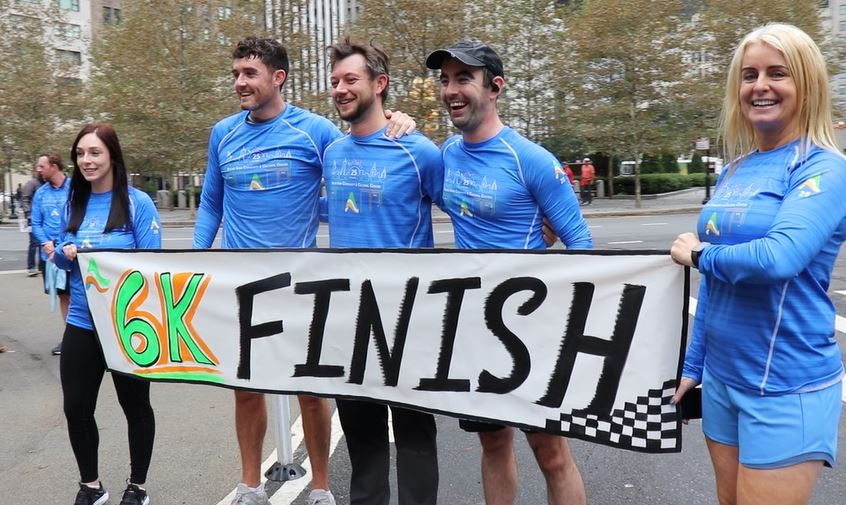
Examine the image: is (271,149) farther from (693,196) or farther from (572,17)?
(693,196)

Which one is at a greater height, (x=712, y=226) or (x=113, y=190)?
(x=113, y=190)

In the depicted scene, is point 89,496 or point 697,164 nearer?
point 89,496

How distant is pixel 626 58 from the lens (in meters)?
28.4

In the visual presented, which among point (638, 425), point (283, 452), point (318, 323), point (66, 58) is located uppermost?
point (66, 58)

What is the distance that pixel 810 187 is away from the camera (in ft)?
6.61

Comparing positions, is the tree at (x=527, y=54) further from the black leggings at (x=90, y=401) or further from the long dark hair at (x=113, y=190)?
the black leggings at (x=90, y=401)

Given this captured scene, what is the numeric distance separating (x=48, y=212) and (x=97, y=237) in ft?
12.1

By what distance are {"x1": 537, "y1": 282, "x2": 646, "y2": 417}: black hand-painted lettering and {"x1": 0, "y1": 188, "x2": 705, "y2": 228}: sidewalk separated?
2324cm

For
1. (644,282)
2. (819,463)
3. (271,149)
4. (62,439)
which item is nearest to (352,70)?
(271,149)

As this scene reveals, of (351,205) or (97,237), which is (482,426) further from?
(97,237)

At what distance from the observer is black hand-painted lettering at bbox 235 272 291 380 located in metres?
3.36

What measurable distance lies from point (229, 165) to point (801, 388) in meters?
2.70

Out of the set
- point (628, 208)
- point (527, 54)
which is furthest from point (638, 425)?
point (628, 208)

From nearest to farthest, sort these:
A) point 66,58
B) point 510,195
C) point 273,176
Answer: point 510,195, point 273,176, point 66,58
